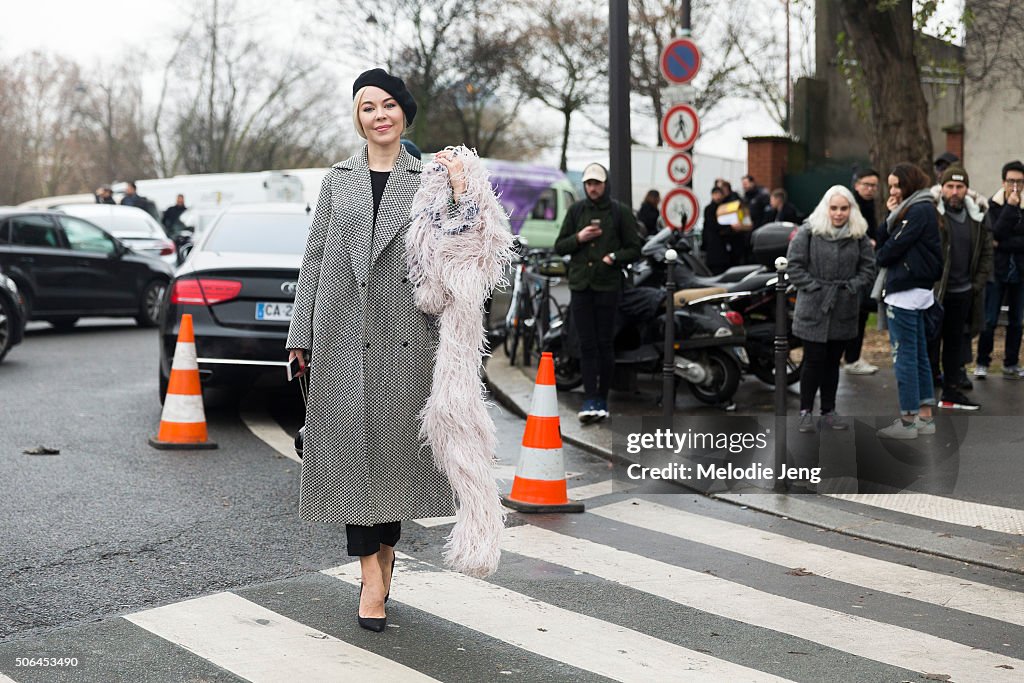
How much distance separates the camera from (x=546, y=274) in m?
13.0

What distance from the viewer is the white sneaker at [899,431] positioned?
28.5 ft

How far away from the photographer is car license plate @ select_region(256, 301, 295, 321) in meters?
9.54

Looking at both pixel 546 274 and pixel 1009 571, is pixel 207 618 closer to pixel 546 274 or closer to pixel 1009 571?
pixel 1009 571

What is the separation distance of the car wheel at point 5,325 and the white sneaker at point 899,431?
8839 mm

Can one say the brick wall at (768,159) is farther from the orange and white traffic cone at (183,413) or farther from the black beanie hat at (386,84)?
the black beanie hat at (386,84)

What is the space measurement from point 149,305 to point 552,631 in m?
14.6

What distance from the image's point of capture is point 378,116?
4918 mm

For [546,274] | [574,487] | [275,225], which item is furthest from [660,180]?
[574,487]

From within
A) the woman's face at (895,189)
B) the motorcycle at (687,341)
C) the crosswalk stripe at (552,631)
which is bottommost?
the crosswalk stripe at (552,631)

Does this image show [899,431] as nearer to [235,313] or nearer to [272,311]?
[272,311]

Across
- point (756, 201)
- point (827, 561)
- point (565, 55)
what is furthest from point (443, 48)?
point (827, 561)

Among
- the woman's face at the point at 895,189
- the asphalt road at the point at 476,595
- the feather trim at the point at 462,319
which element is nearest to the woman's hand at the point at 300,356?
the feather trim at the point at 462,319

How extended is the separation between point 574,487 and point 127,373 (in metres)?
6.63

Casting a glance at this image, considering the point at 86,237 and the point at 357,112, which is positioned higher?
the point at 357,112
